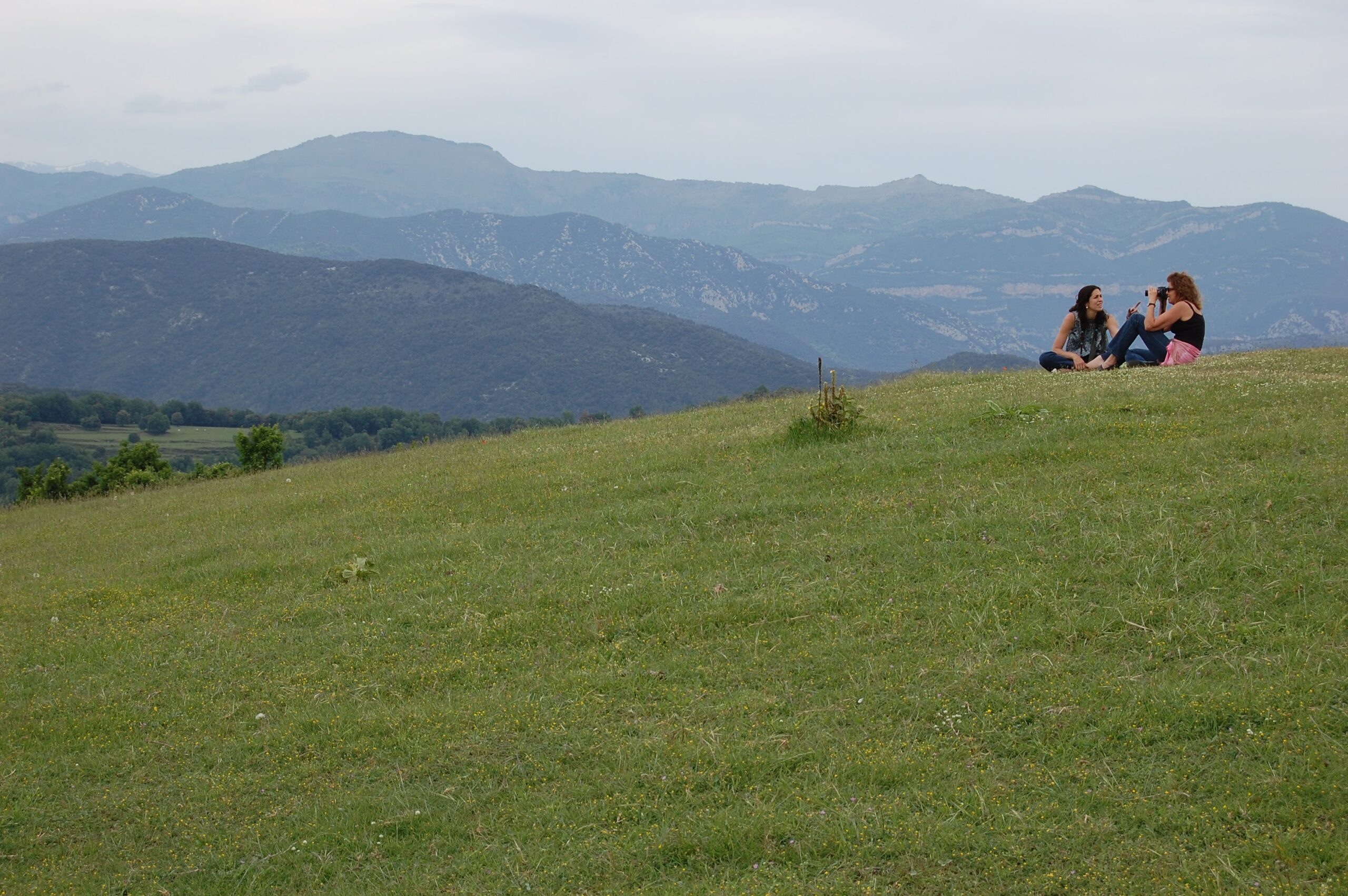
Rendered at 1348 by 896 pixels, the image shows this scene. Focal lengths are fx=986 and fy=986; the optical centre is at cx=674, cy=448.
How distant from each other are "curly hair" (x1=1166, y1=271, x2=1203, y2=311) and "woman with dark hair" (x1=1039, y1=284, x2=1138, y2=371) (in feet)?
2.39

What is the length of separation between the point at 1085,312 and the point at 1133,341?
943 mm

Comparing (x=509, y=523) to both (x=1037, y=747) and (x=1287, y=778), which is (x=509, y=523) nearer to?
(x=1037, y=747)

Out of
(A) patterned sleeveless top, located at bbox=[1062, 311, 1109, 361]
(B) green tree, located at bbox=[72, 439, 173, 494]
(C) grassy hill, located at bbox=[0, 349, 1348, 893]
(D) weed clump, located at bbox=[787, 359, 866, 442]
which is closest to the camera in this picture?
(C) grassy hill, located at bbox=[0, 349, 1348, 893]

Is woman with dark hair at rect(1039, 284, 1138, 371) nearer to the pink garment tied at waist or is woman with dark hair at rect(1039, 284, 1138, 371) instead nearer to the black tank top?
the black tank top

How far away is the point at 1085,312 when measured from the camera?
55.9 ft

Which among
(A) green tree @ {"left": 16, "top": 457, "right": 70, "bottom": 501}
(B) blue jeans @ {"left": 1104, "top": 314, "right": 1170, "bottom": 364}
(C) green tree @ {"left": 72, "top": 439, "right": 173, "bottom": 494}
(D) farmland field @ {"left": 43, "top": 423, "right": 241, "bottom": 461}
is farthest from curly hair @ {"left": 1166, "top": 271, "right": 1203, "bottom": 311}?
(D) farmland field @ {"left": 43, "top": 423, "right": 241, "bottom": 461}

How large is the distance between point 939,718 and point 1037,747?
650 millimetres

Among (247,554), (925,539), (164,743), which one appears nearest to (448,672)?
(164,743)

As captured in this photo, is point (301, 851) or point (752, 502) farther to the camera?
point (752, 502)

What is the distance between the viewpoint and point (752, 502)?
10.7 meters

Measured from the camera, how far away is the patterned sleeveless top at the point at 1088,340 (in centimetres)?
1733

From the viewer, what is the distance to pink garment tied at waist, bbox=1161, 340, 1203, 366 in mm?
16453

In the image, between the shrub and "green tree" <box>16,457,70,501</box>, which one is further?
"green tree" <box>16,457,70,501</box>

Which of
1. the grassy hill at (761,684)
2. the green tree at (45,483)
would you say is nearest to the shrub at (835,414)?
the grassy hill at (761,684)
